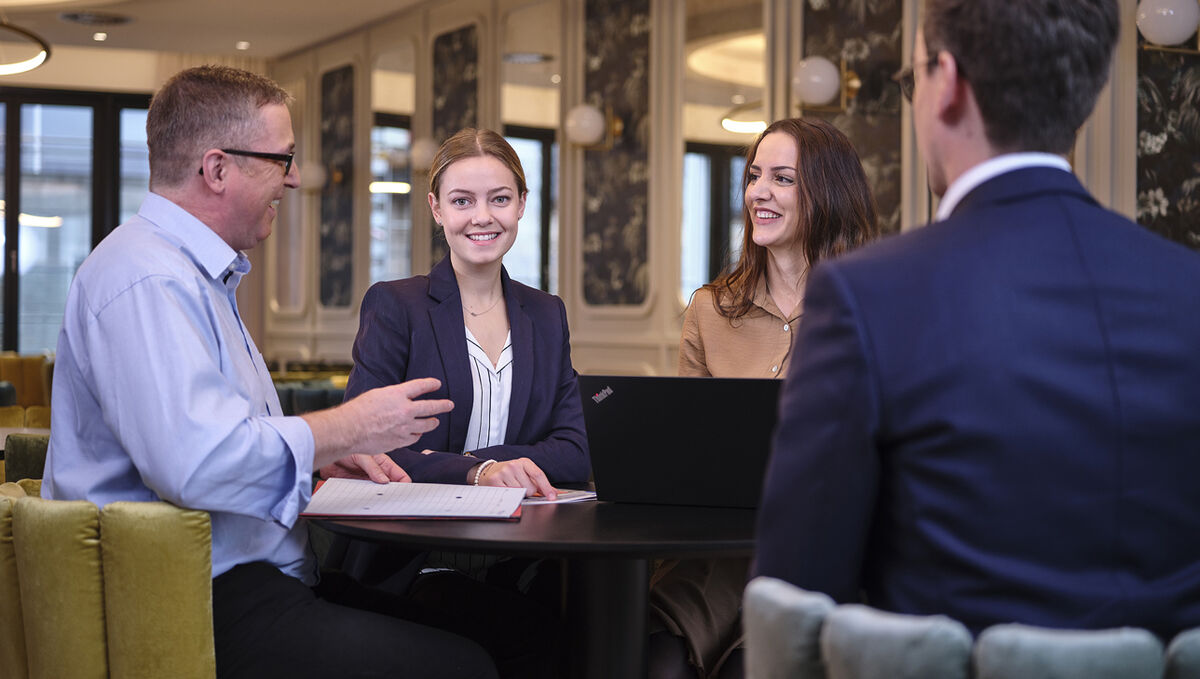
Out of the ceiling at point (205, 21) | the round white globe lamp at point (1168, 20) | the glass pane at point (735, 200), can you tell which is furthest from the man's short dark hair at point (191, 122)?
the ceiling at point (205, 21)

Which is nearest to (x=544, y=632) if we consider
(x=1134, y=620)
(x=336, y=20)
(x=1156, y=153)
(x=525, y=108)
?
(x=1134, y=620)

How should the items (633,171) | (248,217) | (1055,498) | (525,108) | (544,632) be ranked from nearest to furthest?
(1055,498), (248,217), (544,632), (633,171), (525,108)

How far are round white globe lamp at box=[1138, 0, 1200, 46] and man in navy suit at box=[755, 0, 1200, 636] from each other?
363cm

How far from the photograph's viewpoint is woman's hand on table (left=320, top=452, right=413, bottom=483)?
84.5 inches

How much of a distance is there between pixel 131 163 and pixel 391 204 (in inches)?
123

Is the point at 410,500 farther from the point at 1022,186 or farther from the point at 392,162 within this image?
the point at 392,162

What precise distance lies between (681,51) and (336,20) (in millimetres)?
3647

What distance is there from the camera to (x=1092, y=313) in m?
1.03

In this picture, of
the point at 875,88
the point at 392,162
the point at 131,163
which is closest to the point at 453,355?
the point at 875,88

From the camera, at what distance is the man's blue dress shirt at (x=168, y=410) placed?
5.19 ft

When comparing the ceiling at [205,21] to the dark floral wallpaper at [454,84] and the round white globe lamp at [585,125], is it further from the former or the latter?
the round white globe lamp at [585,125]

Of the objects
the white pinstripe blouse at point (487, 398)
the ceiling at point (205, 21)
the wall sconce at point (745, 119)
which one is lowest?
the white pinstripe blouse at point (487, 398)

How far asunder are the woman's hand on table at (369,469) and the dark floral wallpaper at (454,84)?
19.5 feet

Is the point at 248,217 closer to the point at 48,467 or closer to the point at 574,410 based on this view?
the point at 48,467
